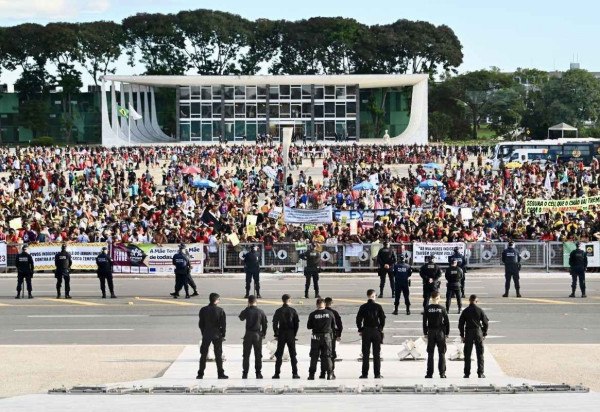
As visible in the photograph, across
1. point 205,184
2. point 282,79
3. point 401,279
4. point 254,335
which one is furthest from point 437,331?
point 282,79

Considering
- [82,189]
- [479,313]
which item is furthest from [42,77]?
[479,313]

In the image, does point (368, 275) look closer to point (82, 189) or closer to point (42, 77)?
point (82, 189)

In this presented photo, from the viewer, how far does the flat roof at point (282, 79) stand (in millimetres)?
115375

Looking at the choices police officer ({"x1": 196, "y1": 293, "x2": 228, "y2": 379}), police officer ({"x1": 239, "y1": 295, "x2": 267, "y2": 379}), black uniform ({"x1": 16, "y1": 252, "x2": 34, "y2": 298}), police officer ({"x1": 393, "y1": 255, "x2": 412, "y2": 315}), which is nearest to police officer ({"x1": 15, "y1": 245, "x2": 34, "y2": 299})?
black uniform ({"x1": 16, "y1": 252, "x2": 34, "y2": 298})

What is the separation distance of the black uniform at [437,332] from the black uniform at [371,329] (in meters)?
0.78

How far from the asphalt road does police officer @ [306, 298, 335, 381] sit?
5.00 m

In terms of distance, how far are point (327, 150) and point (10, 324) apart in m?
56.8

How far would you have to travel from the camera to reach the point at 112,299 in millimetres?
32406

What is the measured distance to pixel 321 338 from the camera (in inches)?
789

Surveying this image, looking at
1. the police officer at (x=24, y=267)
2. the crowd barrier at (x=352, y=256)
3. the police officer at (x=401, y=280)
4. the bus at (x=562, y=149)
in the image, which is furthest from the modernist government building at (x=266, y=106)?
the police officer at (x=401, y=280)

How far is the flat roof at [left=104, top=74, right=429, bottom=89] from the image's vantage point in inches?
4542

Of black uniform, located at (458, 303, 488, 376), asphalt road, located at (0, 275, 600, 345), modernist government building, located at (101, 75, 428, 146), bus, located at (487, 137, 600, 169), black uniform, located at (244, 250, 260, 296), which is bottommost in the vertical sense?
asphalt road, located at (0, 275, 600, 345)

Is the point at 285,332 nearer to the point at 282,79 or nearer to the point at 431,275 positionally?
the point at 431,275

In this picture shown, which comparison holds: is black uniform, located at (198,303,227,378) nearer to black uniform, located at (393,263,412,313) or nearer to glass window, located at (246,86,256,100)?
black uniform, located at (393,263,412,313)
